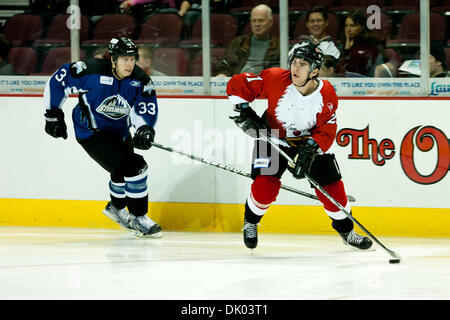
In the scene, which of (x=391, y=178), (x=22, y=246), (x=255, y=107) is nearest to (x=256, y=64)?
(x=255, y=107)

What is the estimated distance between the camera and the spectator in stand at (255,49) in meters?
5.32

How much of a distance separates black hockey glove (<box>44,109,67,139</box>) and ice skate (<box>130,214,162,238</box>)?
2.08ft

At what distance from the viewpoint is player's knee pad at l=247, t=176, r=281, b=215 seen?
4.51m

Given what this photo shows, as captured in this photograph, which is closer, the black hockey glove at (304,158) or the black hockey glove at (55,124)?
the black hockey glove at (304,158)

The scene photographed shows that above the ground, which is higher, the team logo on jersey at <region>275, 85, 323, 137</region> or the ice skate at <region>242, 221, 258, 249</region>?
the team logo on jersey at <region>275, 85, 323, 137</region>

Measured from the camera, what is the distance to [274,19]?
17.4 feet

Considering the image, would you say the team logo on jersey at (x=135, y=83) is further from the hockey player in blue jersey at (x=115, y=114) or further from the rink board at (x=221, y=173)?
the rink board at (x=221, y=173)

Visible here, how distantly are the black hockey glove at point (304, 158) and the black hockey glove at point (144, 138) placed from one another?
0.92 m

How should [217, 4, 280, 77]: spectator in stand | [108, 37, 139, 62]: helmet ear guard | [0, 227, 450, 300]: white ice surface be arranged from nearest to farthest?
[0, 227, 450, 300]: white ice surface → [108, 37, 139, 62]: helmet ear guard → [217, 4, 280, 77]: spectator in stand

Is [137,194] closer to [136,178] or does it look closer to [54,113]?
[136,178]

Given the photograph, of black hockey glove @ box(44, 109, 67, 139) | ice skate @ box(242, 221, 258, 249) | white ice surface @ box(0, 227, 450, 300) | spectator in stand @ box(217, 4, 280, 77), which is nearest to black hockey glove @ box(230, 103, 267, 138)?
ice skate @ box(242, 221, 258, 249)

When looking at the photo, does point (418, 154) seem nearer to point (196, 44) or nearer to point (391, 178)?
point (391, 178)

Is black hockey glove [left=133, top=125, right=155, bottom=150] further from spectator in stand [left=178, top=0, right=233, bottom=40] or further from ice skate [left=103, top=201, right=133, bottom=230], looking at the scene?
spectator in stand [left=178, top=0, right=233, bottom=40]

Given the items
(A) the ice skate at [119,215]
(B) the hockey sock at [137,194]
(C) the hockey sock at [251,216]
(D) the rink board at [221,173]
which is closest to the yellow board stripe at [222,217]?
(D) the rink board at [221,173]
